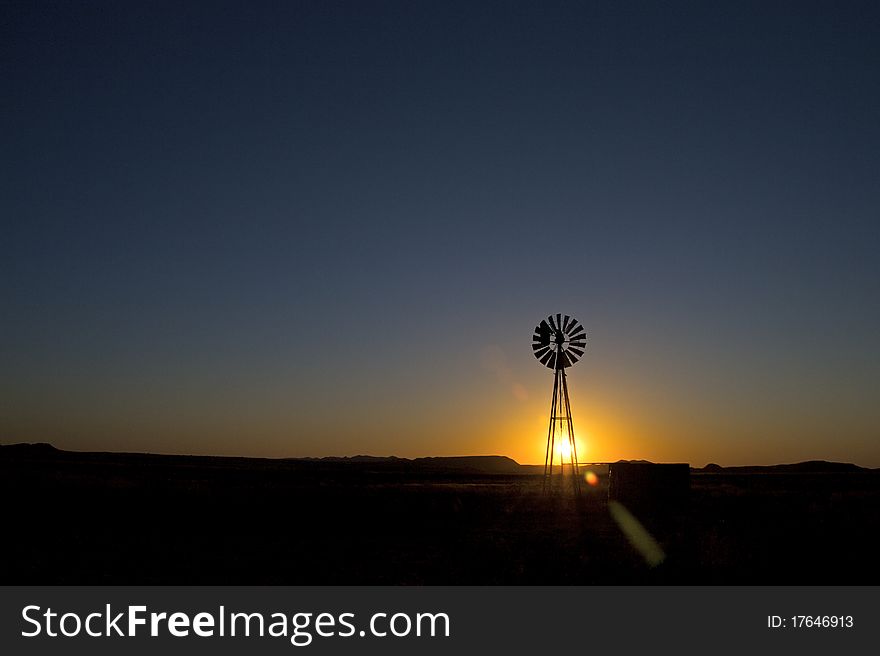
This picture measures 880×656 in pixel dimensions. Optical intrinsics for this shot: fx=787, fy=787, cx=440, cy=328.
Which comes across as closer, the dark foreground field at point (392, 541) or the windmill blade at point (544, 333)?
the dark foreground field at point (392, 541)

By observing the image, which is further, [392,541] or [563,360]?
[563,360]

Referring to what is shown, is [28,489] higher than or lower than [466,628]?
higher

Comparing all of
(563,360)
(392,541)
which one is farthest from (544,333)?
(392,541)

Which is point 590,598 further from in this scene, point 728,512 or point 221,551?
point 728,512

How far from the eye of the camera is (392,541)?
17.8 meters

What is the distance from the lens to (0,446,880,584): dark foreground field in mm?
13078

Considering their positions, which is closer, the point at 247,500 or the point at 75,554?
the point at 75,554

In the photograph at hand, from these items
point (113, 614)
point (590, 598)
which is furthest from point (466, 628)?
point (113, 614)

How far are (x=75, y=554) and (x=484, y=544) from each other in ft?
26.7

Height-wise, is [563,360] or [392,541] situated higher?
[563,360]

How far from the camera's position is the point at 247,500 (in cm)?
2620

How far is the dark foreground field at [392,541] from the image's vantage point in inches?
515

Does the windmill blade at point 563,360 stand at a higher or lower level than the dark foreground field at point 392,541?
higher

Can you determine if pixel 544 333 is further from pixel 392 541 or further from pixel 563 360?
pixel 392 541
